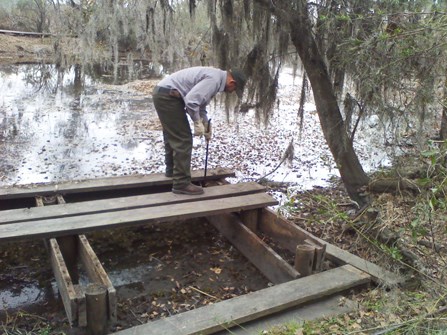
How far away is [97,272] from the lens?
10.7 ft

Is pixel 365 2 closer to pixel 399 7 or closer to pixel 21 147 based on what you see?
pixel 399 7

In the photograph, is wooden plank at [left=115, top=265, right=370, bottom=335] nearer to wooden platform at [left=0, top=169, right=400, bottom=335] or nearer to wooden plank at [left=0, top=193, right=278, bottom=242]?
wooden platform at [left=0, top=169, right=400, bottom=335]

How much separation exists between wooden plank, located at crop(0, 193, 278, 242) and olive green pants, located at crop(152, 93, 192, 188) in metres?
0.40

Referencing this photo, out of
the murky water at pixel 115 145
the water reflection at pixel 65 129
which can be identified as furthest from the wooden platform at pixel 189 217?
the water reflection at pixel 65 129

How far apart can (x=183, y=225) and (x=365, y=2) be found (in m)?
3.06

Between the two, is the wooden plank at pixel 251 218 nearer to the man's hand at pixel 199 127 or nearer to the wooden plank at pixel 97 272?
the man's hand at pixel 199 127

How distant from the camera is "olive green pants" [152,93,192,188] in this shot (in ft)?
14.7

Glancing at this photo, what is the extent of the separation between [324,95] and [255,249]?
2080 millimetres

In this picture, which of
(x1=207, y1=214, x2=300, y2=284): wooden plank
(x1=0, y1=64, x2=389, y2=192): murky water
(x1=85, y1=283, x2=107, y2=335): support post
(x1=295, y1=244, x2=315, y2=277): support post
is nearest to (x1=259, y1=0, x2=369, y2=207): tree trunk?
(x1=0, y1=64, x2=389, y2=192): murky water

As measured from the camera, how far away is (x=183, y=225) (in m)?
5.13

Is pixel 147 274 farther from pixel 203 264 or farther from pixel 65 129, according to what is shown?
pixel 65 129

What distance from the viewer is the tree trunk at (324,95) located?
488 cm

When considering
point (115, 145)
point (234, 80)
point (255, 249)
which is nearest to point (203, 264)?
point (255, 249)

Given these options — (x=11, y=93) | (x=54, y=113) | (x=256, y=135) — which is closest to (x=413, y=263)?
(x=256, y=135)
